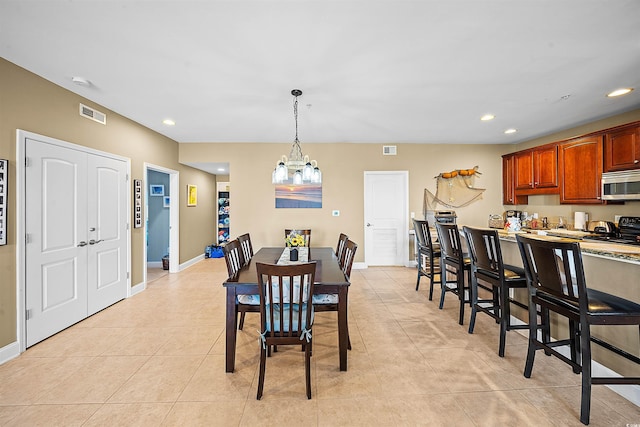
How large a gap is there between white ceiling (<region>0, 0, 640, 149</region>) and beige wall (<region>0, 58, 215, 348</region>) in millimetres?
156

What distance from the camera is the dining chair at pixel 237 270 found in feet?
7.48

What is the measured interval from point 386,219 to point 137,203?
451 centimetres

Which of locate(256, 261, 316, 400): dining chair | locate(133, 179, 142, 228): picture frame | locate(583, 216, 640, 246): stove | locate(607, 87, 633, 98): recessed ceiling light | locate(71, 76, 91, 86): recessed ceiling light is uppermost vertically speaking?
locate(607, 87, 633, 98): recessed ceiling light

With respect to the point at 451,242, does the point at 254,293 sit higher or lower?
lower

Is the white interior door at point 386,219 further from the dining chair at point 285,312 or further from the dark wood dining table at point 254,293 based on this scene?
the dining chair at point 285,312

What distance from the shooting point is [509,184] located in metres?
5.54

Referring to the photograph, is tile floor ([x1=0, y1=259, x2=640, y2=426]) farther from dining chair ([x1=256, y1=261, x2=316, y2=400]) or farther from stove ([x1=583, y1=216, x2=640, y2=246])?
stove ([x1=583, y1=216, x2=640, y2=246])

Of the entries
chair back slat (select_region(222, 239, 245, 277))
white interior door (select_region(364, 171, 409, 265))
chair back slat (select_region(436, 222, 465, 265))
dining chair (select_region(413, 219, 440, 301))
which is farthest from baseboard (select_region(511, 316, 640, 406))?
white interior door (select_region(364, 171, 409, 265))

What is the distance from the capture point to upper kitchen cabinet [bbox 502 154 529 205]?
213 inches

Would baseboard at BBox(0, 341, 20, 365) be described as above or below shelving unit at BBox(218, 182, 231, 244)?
below

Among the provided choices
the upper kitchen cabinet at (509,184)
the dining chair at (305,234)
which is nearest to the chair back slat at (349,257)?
the dining chair at (305,234)

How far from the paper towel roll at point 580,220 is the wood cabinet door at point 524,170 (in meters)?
0.83

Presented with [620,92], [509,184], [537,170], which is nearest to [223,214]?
[509,184]

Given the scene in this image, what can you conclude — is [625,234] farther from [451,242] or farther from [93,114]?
[93,114]
